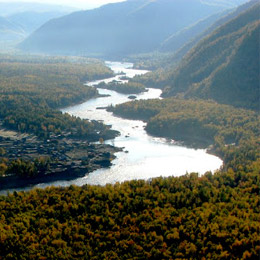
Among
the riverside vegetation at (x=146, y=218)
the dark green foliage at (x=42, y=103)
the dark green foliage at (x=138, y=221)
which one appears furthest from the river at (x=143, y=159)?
the dark green foliage at (x=138, y=221)

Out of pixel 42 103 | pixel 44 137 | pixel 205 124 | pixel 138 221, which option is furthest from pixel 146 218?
pixel 42 103

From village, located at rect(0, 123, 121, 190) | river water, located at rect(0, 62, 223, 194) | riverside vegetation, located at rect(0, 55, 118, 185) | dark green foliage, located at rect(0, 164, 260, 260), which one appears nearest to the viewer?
dark green foliage, located at rect(0, 164, 260, 260)

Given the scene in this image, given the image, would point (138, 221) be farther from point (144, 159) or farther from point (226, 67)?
point (226, 67)

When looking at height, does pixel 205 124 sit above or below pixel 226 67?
below

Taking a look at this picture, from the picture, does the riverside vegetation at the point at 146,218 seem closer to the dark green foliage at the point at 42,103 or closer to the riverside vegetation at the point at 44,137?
the riverside vegetation at the point at 44,137

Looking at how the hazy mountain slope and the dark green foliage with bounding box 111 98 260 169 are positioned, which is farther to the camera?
the hazy mountain slope

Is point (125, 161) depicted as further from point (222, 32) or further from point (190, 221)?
point (222, 32)

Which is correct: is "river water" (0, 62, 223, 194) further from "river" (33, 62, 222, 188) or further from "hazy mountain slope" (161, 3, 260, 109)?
"hazy mountain slope" (161, 3, 260, 109)

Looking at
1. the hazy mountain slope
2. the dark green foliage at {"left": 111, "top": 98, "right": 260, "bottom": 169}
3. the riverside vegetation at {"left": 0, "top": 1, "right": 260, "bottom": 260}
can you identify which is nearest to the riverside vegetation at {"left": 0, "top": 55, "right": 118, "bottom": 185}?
the riverside vegetation at {"left": 0, "top": 1, "right": 260, "bottom": 260}
